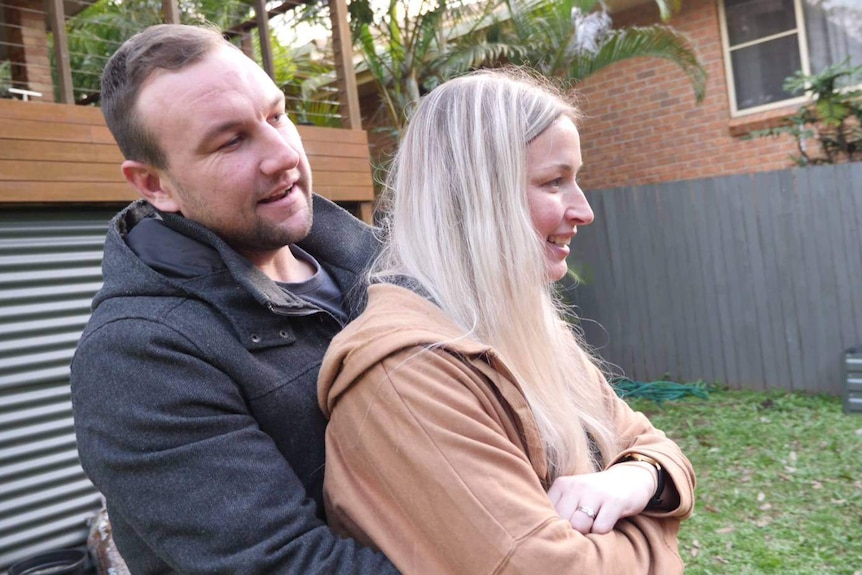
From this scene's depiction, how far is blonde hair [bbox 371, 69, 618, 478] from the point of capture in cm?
149

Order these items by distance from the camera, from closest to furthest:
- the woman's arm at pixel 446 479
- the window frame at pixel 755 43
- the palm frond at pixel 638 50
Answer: the woman's arm at pixel 446 479, the palm frond at pixel 638 50, the window frame at pixel 755 43

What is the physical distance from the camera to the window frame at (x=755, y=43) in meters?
9.05

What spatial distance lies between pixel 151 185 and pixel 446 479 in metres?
0.92

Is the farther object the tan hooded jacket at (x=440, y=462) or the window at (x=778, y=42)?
the window at (x=778, y=42)

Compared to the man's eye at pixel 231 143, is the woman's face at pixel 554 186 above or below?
below

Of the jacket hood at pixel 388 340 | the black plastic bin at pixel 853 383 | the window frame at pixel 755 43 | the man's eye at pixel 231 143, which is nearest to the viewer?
the jacket hood at pixel 388 340

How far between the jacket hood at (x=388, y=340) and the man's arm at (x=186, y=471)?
178mm

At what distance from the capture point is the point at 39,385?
464cm

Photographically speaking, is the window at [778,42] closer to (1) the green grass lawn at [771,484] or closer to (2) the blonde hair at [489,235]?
(1) the green grass lawn at [771,484]

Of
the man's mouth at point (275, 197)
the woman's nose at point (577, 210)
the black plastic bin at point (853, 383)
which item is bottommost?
the black plastic bin at point (853, 383)

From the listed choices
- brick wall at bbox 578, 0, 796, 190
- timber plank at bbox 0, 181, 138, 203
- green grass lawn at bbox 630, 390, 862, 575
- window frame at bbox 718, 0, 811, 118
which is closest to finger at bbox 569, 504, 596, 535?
green grass lawn at bbox 630, 390, 862, 575

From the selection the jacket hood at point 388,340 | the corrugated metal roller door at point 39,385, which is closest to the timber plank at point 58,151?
the corrugated metal roller door at point 39,385

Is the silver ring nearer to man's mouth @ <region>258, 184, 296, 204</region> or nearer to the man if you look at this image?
the man

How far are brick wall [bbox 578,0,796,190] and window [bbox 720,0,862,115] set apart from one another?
0.22 metres
